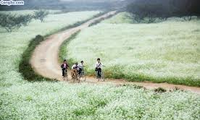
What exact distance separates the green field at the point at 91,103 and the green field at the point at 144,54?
482 centimetres

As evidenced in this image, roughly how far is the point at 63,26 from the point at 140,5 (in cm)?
2630

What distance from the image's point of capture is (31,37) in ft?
203

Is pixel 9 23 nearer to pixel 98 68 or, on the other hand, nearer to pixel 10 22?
pixel 10 22

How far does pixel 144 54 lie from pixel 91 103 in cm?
1943

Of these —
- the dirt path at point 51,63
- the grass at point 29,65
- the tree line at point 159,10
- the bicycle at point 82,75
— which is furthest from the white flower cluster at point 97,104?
the tree line at point 159,10

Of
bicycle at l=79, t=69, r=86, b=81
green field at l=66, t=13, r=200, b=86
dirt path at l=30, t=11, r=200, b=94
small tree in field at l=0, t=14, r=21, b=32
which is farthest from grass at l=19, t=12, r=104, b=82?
small tree in field at l=0, t=14, r=21, b=32

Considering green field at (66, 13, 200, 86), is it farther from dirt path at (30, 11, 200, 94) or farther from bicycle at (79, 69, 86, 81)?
bicycle at (79, 69, 86, 81)

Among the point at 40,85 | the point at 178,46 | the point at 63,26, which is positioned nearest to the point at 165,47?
the point at 178,46

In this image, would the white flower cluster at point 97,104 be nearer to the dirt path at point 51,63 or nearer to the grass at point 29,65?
the dirt path at point 51,63

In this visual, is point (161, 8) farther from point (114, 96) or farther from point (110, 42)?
point (114, 96)

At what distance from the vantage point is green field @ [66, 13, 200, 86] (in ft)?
102

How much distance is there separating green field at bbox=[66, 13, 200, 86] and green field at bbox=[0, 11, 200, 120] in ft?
15.8

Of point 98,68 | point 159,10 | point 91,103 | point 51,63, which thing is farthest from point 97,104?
point 159,10

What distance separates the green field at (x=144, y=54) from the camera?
3116 centimetres
